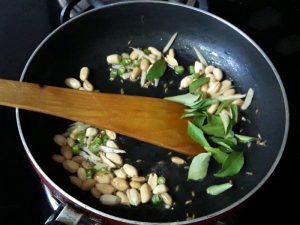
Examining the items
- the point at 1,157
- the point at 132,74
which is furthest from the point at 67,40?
the point at 1,157

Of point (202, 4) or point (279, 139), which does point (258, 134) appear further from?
point (202, 4)

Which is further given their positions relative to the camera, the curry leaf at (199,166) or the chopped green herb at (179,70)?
the chopped green herb at (179,70)

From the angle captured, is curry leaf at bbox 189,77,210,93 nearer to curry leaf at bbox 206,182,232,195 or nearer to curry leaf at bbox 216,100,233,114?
curry leaf at bbox 216,100,233,114

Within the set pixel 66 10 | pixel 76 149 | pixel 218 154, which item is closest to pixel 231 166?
pixel 218 154

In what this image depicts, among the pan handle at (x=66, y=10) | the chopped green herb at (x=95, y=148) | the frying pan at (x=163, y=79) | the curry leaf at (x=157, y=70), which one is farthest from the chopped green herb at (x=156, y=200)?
the pan handle at (x=66, y=10)

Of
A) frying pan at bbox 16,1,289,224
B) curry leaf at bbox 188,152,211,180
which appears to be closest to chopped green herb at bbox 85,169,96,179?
frying pan at bbox 16,1,289,224

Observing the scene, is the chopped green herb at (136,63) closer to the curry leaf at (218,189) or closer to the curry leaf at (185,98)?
the curry leaf at (185,98)

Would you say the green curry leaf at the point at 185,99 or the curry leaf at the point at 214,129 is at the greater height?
the green curry leaf at the point at 185,99

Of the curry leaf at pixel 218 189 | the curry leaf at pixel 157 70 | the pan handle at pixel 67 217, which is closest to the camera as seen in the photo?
the pan handle at pixel 67 217
